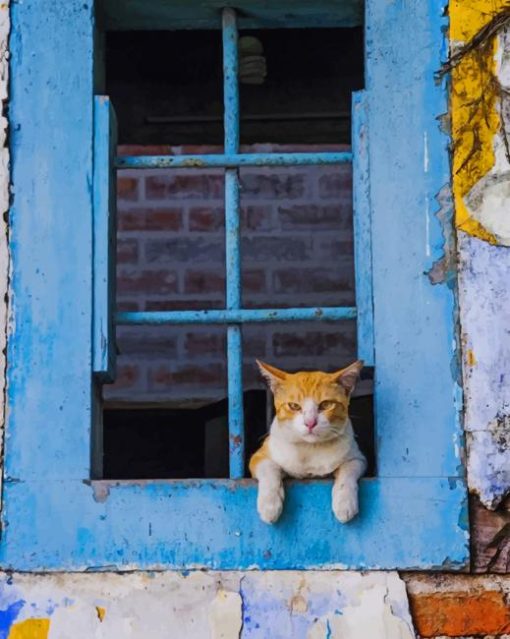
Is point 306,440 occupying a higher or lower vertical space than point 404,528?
higher

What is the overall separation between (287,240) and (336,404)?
8.91 ft

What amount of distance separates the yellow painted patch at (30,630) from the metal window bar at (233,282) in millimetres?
549

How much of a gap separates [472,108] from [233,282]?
0.72 meters

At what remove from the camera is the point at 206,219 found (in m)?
5.55

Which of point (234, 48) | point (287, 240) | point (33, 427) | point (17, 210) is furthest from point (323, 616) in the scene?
point (287, 240)

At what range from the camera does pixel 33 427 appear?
2.84 meters

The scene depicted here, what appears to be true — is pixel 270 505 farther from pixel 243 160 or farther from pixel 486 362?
pixel 243 160

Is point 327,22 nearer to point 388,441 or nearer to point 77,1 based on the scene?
point 77,1

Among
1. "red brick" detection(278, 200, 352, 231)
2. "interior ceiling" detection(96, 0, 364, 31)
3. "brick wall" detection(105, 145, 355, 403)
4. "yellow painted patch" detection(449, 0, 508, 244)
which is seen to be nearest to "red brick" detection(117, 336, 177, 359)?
"brick wall" detection(105, 145, 355, 403)

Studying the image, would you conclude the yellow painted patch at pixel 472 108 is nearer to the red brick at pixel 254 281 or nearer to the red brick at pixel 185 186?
the red brick at pixel 254 281

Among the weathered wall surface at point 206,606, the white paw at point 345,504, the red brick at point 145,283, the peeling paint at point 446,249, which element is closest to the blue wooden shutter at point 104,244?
the weathered wall surface at point 206,606

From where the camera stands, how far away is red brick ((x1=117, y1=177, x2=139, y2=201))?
5.55 metres

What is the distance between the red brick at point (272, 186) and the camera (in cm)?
556

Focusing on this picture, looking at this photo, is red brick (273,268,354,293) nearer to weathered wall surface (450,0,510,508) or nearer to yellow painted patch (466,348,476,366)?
weathered wall surface (450,0,510,508)
